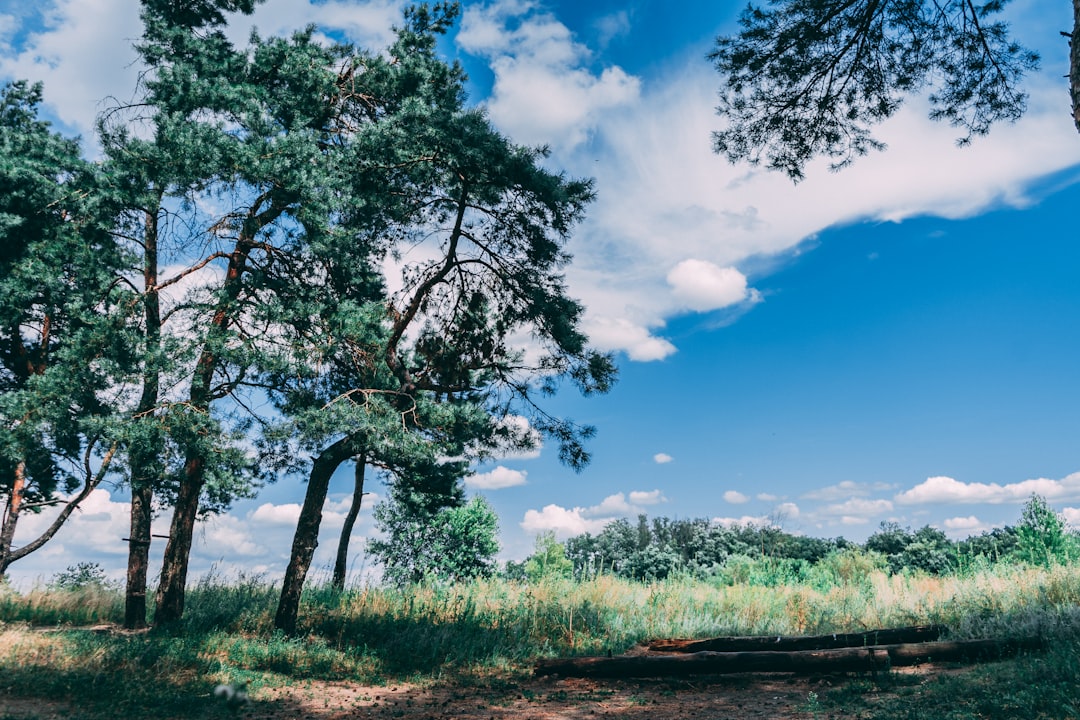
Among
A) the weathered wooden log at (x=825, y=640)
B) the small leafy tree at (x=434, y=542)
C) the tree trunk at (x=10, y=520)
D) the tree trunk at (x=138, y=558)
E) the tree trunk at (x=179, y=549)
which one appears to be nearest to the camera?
the weathered wooden log at (x=825, y=640)

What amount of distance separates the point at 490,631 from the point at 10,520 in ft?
33.1

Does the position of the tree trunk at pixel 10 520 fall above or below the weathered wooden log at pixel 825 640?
above

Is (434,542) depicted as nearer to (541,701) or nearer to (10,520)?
(10,520)

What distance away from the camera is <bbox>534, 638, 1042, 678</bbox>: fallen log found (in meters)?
7.56

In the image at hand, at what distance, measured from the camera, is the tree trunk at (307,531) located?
10766mm

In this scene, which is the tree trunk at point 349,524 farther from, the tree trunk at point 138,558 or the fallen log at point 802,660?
the fallen log at point 802,660

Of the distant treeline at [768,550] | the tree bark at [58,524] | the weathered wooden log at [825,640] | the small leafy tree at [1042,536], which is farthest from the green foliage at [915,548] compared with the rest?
the tree bark at [58,524]

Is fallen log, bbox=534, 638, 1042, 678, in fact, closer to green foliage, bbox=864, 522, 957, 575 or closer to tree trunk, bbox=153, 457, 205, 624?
tree trunk, bbox=153, 457, 205, 624

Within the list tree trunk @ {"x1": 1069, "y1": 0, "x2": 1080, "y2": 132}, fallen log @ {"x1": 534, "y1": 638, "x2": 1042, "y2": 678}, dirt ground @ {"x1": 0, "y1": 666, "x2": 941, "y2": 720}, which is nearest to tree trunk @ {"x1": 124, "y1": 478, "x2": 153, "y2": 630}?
dirt ground @ {"x1": 0, "y1": 666, "x2": 941, "y2": 720}

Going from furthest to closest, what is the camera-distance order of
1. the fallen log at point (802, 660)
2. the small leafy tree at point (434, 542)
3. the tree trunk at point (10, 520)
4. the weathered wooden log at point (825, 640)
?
1. the small leafy tree at point (434, 542)
2. the tree trunk at point (10, 520)
3. the weathered wooden log at point (825, 640)
4. the fallen log at point (802, 660)

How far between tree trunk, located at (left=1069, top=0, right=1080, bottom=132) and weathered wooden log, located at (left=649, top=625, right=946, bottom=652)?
6458 millimetres

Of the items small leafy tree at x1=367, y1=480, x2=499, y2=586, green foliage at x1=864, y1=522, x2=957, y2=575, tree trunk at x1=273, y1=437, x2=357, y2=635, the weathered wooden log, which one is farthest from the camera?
small leafy tree at x1=367, y1=480, x2=499, y2=586

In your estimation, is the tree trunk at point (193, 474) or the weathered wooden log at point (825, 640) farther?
the tree trunk at point (193, 474)

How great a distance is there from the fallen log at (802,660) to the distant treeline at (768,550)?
19.6ft
